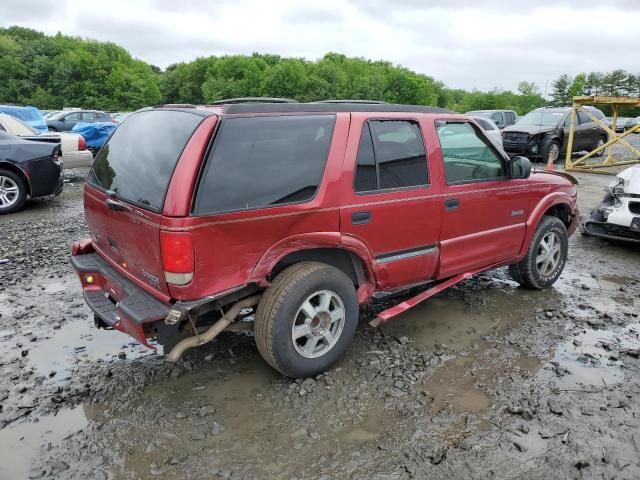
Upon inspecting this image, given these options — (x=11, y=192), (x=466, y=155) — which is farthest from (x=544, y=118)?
(x=11, y=192)

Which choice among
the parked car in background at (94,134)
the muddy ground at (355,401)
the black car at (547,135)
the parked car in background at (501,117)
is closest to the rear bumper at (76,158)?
the parked car in background at (94,134)

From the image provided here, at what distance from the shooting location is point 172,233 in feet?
9.20

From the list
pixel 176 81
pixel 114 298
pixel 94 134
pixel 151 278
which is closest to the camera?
pixel 151 278

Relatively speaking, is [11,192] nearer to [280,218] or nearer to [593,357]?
[280,218]

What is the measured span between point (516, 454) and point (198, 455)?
1.77m

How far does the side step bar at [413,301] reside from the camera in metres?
3.77

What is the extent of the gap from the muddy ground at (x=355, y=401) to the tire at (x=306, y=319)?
183mm

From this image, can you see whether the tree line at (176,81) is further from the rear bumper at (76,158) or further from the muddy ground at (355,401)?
the muddy ground at (355,401)

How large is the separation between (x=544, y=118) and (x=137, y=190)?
1599 centimetres

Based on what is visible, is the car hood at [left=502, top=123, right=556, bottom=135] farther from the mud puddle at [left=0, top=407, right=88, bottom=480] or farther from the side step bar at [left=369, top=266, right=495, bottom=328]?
the mud puddle at [left=0, top=407, right=88, bottom=480]

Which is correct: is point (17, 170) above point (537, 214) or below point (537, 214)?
below

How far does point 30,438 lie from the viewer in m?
2.91

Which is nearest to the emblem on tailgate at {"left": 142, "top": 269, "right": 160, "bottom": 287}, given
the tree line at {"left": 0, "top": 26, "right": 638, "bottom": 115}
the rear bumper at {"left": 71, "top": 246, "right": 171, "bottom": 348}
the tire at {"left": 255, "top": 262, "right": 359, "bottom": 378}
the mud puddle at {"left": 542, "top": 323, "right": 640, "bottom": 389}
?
the rear bumper at {"left": 71, "top": 246, "right": 171, "bottom": 348}

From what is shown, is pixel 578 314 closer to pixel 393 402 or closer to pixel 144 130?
pixel 393 402
